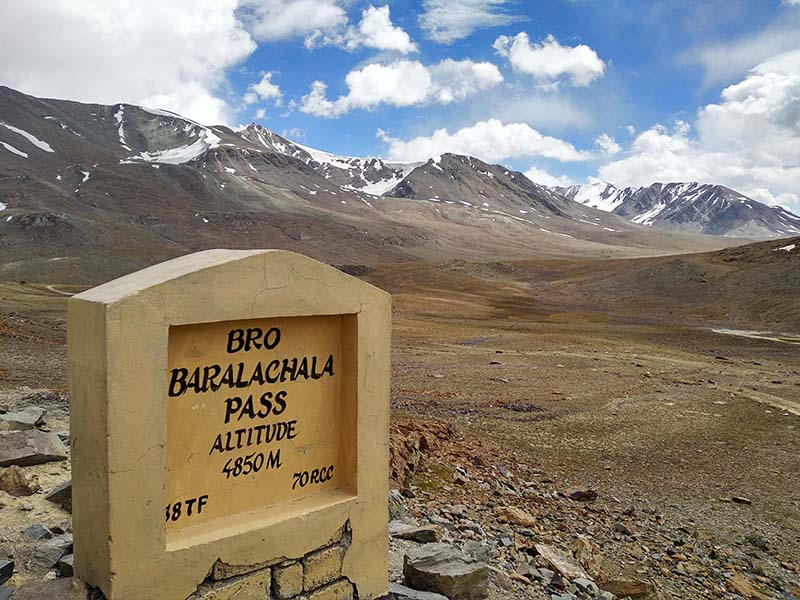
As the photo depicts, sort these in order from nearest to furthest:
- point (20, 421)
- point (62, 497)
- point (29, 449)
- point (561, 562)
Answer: point (62, 497) → point (29, 449) → point (561, 562) → point (20, 421)

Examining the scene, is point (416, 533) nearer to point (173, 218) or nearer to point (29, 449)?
point (29, 449)

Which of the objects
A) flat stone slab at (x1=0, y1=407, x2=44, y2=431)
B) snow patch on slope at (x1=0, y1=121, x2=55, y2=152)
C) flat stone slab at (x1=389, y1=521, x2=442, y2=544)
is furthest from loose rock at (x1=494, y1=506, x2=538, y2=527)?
snow patch on slope at (x1=0, y1=121, x2=55, y2=152)

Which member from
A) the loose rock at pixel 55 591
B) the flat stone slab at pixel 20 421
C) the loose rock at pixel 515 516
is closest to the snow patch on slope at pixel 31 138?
the flat stone slab at pixel 20 421

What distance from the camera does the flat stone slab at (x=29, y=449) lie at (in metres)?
7.34

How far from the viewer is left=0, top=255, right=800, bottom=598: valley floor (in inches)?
385

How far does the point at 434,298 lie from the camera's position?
182ft

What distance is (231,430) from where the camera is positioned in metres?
4.49

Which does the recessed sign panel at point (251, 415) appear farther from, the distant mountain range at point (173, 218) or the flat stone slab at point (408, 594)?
the distant mountain range at point (173, 218)

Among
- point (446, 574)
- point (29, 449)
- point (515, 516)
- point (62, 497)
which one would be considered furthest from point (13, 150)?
point (446, 574)

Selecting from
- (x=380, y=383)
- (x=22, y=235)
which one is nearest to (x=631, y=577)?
(x=380, y=383)

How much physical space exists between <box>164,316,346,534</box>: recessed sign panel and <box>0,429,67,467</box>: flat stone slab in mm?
4244

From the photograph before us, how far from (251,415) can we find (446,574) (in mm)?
2426

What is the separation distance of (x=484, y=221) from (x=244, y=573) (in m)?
189

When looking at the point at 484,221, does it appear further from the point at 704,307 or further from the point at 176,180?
the point at 704,307
